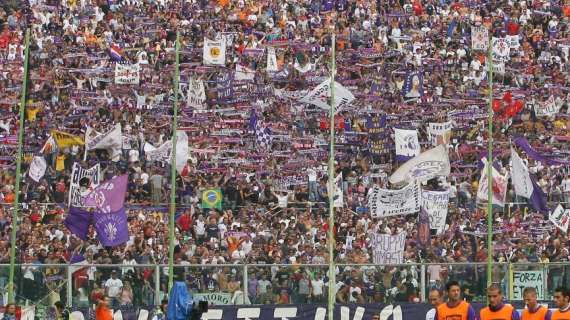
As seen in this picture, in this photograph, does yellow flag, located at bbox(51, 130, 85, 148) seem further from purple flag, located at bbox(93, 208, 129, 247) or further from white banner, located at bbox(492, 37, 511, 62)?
white banner, located at bbox(492, 37, 511, 62)

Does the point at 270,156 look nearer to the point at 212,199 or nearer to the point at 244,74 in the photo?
the point at 244,74

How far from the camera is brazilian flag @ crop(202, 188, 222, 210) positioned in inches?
1357

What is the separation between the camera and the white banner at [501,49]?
4688 cm

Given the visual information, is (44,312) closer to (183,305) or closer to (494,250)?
(183,305)

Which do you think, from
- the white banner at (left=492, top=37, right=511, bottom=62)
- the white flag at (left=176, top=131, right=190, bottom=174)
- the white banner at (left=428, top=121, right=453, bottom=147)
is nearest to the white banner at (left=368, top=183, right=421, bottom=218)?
the white banner at (left=428, top=121, right=453, bottom=147)

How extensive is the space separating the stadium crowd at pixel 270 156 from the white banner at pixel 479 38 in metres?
0.29

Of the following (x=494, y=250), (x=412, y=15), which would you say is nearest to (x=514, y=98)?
(x=494, y=250)

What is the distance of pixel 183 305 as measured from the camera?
23484 mm

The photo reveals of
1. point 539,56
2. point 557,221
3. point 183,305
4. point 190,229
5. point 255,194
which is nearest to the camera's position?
point 183,305

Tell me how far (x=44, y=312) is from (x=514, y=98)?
13.6 meters

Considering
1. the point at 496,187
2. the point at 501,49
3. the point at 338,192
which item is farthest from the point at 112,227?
the point at 501,49

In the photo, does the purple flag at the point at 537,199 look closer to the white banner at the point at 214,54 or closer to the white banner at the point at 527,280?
the white banner at the point at 527,280

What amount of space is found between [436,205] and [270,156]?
8340 mm

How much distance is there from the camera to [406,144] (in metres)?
32.0
